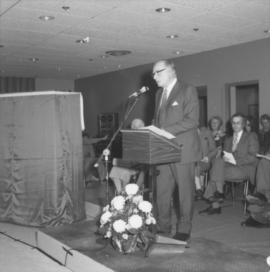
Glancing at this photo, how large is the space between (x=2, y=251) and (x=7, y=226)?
2.93ft

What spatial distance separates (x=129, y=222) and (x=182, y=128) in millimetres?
853

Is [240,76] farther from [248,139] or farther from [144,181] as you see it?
[144,181]

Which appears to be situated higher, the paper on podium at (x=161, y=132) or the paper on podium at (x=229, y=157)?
the paper on podium at (x=161, y=132)

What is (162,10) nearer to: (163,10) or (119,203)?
(163,10)

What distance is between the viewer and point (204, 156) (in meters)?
5.87

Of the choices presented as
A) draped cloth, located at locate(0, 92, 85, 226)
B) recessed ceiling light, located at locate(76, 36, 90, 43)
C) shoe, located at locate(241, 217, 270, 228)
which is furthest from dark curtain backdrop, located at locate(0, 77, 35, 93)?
shoe, located at locate(241, 217, 270, 228)

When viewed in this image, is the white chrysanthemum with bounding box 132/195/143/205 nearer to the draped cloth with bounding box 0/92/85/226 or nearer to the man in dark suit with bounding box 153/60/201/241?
the man in dark suit with bounding box 153/60/201/241

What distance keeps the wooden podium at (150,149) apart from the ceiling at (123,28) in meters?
2.63

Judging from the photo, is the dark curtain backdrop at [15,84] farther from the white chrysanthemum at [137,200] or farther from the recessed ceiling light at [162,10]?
the white chrysanthemum at [137,200]

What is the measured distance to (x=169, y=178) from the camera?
3.46m

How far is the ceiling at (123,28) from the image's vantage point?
5336 mm

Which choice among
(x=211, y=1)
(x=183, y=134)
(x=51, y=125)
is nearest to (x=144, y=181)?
(x=51, y=125)

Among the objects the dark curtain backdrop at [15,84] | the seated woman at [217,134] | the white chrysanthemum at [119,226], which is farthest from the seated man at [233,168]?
the dark curtain backdrop at [15,84]

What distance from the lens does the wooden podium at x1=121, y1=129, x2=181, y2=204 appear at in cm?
299
